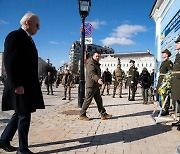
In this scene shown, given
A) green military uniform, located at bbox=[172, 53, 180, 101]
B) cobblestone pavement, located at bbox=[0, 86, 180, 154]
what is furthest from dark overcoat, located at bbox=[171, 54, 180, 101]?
cobblestone pavement, located at bbox=[0, 86, 180, 154]

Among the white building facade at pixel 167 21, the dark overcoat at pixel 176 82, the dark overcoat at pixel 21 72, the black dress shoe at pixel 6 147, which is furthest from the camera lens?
the white building facade at pixel 167 21

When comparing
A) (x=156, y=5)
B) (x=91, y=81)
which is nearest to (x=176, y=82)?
(x=91, y=81)

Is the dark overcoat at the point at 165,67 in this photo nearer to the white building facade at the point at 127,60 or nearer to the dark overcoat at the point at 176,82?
the dark overcoat at the point at 176,82

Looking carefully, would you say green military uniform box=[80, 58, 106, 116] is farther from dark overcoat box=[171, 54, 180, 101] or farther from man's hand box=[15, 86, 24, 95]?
man's hand box=[15, 86, 24, 95]

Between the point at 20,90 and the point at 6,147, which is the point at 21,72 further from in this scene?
the point at 6,147

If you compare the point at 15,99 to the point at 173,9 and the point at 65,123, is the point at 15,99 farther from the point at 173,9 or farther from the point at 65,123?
the point at 173,9

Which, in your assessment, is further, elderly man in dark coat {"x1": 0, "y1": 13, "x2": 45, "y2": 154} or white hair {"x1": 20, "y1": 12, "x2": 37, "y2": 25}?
white hair {"x1": 20, "y1": 12, "x2": 37, "y2": 25}

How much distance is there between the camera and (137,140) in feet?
17.6

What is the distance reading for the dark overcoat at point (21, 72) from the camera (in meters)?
4.13

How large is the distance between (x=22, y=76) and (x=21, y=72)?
0.06 m

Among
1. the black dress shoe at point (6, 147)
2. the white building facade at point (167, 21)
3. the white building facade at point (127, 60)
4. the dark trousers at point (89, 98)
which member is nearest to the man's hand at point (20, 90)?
the black dress shoe at point (6, 147)

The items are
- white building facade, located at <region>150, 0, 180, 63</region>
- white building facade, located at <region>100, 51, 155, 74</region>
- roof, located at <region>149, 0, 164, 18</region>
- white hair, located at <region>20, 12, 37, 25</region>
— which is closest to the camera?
white hair, located at <region>20, 12, 37, 25</region>

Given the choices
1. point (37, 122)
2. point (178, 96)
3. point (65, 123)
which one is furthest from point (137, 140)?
point (37, 122)

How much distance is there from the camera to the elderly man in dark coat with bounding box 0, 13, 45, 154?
414 cm
